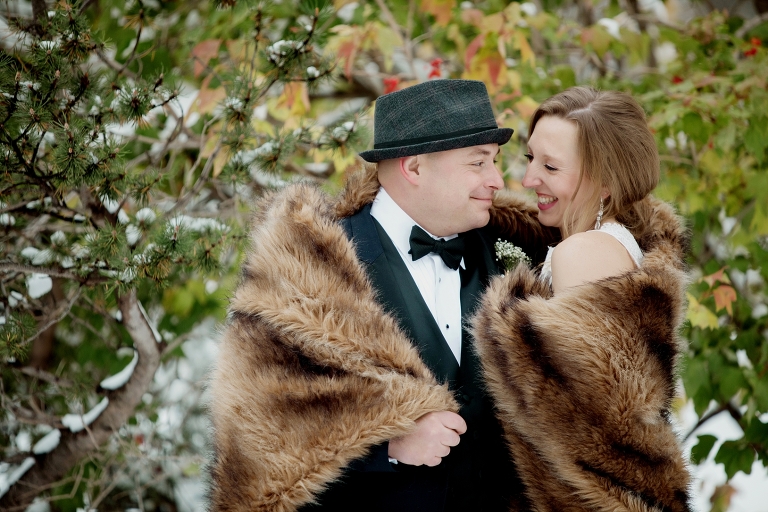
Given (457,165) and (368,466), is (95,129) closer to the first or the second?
(457,165)

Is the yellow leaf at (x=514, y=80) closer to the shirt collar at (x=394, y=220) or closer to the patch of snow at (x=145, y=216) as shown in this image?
the shirt collar at (x=394, y=220)

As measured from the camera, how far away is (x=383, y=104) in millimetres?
2336

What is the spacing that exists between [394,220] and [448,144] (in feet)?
1.01

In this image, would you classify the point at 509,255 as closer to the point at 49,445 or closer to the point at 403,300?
the point at 403,300

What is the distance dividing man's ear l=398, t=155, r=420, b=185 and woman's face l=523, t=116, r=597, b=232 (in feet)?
1.18

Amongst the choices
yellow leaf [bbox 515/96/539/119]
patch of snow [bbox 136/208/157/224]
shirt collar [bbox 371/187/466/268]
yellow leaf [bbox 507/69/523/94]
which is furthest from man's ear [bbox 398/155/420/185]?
yellow leaf [bbox 507/69/523/94]

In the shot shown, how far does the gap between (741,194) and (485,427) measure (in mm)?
2484

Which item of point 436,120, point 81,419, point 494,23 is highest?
point 436,120

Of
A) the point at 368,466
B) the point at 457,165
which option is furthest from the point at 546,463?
the point at 457,165

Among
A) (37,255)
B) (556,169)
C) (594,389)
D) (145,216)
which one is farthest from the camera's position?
(37,255)

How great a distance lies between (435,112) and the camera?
2242 millimetres

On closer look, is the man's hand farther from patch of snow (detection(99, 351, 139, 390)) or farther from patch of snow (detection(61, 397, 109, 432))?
patch of snow (detection(61, 397, 109, 432))

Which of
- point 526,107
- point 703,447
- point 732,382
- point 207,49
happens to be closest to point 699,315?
point 732,382

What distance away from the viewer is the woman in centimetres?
192
